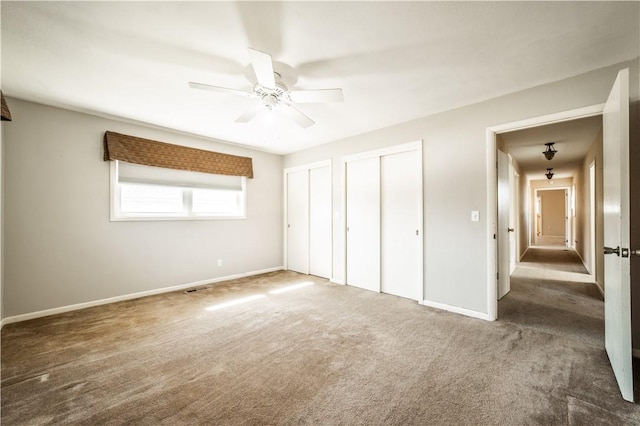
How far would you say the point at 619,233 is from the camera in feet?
5.47

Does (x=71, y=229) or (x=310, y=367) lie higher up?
(x=71, y=229)

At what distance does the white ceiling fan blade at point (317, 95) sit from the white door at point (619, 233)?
1.87 meters

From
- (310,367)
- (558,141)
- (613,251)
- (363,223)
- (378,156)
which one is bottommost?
(310,367)

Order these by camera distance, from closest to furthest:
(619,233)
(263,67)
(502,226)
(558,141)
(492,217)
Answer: (619,233)
(263,67)
(492,217)
(502,226)
(558,141)

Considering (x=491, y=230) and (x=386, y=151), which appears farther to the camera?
(x=386, y=151)

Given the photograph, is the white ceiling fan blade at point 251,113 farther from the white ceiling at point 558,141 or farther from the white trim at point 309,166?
the white ceiling at point 558,141

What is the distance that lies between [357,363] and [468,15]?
2640mm

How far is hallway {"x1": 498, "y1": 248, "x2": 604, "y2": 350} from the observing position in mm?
2610

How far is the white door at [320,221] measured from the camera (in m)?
4.71

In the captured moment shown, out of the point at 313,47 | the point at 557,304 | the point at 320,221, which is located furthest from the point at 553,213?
the point at 313,47

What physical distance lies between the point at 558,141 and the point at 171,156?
21.4 feet

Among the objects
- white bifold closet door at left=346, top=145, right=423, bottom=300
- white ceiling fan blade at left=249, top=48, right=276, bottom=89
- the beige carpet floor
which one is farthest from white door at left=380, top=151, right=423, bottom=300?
white ceiling fan blade at left=249, top=48, right=276, bottom=89

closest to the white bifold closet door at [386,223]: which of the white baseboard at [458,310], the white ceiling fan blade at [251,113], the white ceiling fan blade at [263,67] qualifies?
the white baseboard at [458,310]

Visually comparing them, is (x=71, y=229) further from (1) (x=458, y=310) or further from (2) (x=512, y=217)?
(2) (x=512, y=217)
